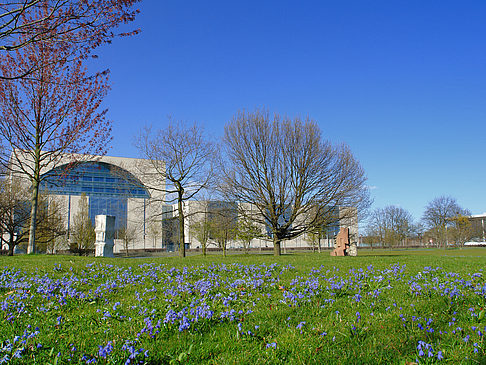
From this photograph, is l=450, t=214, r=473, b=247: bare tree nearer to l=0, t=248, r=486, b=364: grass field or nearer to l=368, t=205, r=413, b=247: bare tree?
l=368, t=205, r=413, b=247: bare tree

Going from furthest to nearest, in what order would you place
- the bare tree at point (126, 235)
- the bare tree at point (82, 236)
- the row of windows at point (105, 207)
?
the row of windows at point (105, 207), the bare tree at point (126, 235), the bare tree at point (82, 236)

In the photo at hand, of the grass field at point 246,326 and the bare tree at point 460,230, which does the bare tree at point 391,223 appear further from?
the grass field at point 246,326

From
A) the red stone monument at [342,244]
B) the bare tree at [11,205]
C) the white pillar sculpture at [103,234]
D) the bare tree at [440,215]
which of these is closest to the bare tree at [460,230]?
the bare tree at [440,215]

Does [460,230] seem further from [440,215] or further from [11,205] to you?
[11,205]

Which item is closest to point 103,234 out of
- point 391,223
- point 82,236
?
point 82,236

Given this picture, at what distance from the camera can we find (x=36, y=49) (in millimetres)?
14898

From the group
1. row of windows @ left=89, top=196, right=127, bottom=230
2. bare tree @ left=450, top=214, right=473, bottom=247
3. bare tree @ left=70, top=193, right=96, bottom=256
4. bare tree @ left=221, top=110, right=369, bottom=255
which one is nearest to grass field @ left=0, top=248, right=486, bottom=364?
bare tree @ left=221, top=110, right=369, bottom=255

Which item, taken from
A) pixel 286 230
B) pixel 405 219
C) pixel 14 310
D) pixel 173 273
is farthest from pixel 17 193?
pixel 405 219

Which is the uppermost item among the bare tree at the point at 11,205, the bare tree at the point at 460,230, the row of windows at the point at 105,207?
the row of windows at the point at 105,207

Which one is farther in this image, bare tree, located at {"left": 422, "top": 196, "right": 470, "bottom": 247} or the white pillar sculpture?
bare tree, located at {"left": 422, "top": 196, "right": 470, "bottom": 247}

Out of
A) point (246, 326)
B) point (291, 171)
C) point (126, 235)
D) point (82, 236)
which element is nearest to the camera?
point (246, 326)

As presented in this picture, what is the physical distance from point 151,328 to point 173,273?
4.77 m

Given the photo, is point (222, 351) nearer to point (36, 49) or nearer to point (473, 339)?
point (473, 339)

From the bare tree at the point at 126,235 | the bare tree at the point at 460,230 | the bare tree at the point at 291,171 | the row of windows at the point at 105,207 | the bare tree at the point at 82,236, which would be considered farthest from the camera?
the bare tree at the point at 460,230
